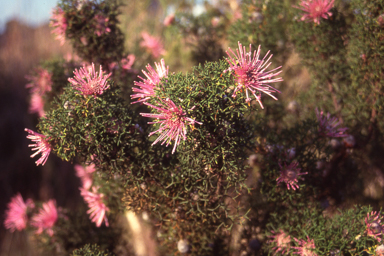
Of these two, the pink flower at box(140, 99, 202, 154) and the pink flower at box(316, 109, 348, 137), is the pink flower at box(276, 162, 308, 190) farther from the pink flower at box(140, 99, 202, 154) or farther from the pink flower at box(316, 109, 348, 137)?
the pink flower at box(140, 99, 202, 154)

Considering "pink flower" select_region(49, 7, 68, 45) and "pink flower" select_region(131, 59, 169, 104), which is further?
"pink flower" select_region(49, 7, 68, 45)

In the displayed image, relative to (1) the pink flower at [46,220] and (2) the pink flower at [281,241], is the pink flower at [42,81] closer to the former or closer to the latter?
(1) the pink flower at [46,220]

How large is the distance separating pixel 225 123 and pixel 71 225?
65 cm

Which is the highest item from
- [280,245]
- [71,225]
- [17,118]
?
[17,118]

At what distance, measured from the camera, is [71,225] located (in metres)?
0.82

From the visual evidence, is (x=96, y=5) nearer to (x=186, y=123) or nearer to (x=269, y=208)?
(x=186, y=123)

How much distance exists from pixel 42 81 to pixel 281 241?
2.64 ft

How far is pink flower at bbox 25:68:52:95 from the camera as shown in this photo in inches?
30.9

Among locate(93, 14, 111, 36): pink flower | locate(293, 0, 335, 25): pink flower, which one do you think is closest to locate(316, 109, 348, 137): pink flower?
locate(293, 0, 335, 25): pink flower

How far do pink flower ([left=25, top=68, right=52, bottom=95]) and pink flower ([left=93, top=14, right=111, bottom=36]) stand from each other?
231 millimetres

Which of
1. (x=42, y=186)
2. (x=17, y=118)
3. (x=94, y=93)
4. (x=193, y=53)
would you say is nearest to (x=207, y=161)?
(x=94, y=93)

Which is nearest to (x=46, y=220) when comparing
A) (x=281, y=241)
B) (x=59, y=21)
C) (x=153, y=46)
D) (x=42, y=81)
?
(x=42, y=81)

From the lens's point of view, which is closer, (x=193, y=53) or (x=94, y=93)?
(x=94, y=93)

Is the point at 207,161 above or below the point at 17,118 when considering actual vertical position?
below
